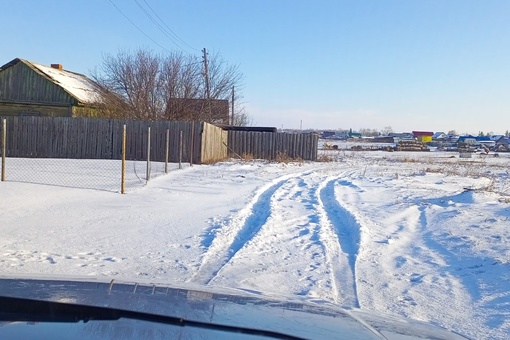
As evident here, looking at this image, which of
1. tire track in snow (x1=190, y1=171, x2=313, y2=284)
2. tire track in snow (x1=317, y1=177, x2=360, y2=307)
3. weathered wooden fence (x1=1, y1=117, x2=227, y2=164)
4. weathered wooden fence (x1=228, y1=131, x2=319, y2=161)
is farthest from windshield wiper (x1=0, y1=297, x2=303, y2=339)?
weathered wooden fence (x1=228, y1=131, x2=319, y2=161)

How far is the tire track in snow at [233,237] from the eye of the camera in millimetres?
6582

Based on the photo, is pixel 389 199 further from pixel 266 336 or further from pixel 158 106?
pixel 158 106

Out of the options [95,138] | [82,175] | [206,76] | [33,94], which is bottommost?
[82,175]

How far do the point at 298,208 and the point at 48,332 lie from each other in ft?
33.5

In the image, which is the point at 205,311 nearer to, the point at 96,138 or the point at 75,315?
the point at 75,315

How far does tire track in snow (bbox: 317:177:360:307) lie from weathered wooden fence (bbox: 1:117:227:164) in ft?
40.0

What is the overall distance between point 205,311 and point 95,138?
24.1 meters

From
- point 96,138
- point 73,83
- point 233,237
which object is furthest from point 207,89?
point 233,237

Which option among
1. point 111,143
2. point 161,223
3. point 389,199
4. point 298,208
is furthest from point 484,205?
point 111,143

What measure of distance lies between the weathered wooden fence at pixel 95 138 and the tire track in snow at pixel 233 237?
39.0 ft

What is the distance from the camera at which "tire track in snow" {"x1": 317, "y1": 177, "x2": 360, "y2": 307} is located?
587cm

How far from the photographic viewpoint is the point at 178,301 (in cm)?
281

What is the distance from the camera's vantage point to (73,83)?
33.9 metres

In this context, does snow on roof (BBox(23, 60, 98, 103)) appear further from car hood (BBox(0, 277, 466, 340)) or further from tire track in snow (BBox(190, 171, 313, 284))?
car hood (BBox(0, 277, 466, 340))
